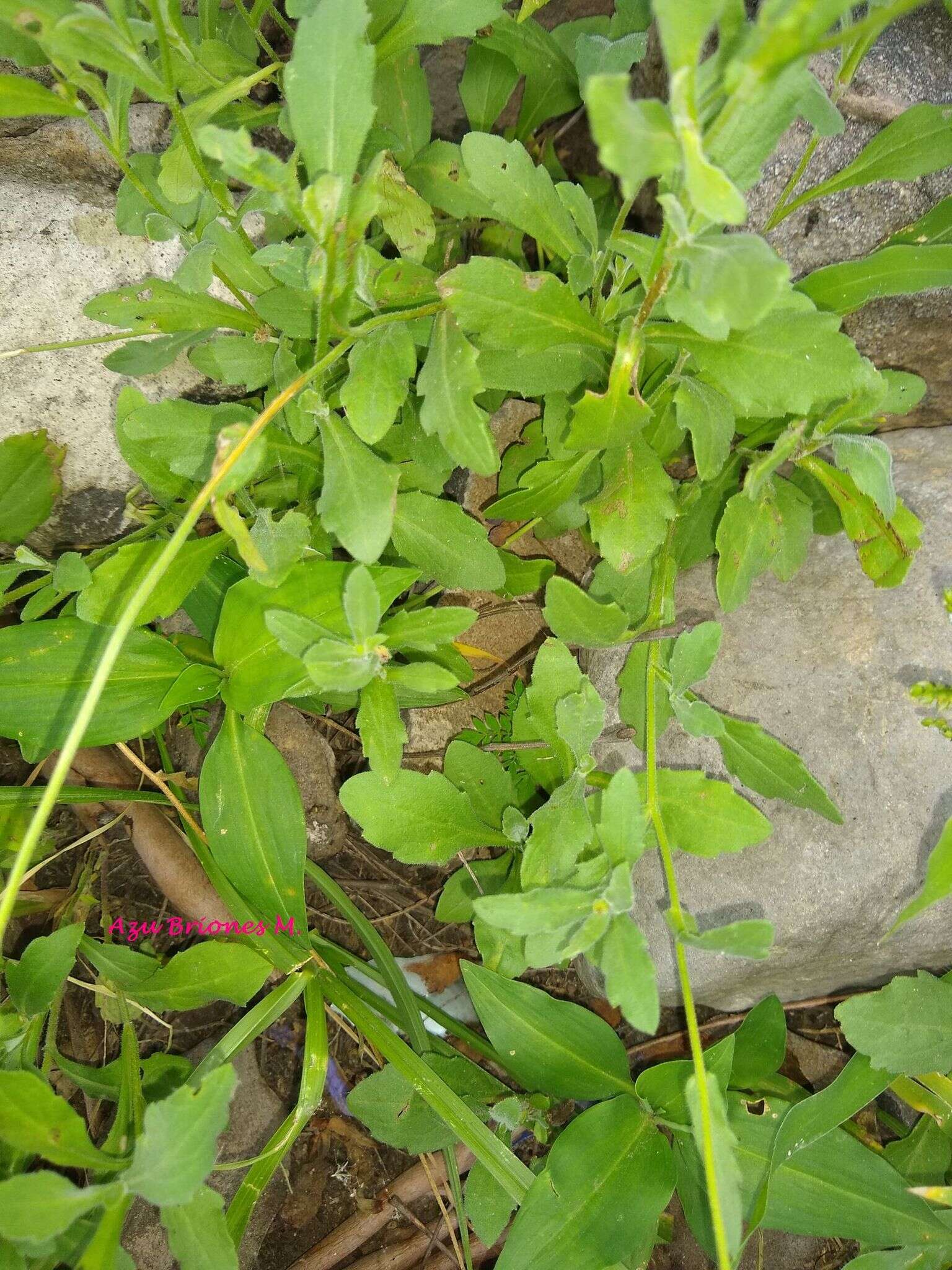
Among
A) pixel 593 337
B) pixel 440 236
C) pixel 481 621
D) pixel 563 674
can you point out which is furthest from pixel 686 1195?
pixel 440 236

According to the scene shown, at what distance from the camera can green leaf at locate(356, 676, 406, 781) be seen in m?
1.71

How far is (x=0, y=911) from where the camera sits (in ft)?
4.21

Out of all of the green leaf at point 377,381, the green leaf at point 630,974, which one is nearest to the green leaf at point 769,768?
the green leaf at point 630,974

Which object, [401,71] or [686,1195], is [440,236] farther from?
[686,1195]

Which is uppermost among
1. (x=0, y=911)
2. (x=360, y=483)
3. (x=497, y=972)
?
(x=360, y=483)

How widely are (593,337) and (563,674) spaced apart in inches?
25.4

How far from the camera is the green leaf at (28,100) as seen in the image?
1481 millimetres

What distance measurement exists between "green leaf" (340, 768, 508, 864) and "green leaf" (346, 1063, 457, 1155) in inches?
24.8

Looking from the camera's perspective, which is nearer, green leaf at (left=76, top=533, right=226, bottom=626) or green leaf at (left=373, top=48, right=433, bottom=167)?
green leaf at (left=76, top=533, right=226, bottom=626)

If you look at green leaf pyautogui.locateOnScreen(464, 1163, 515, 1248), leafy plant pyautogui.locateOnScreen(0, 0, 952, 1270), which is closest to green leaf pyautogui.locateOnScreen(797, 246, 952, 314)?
leafy plant pyautogui.locateOnScreen(0, 0, 952, 1270)

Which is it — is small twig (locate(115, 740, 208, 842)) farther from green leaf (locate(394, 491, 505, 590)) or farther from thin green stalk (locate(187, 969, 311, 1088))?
green leaf (locate(394, 491, 505, 590))

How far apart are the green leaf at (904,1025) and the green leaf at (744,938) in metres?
0.67

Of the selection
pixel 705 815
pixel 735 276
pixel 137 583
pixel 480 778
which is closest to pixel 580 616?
pixel 705 815

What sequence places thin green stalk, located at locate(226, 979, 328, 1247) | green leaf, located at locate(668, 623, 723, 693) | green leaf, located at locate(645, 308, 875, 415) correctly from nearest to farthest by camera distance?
green leaf, located at locate(645, 308, 875, 415), green leaf, located at locate(668, 623, 723, 693), thin green stalk, located at locate(226, 979, 328, 1247)
